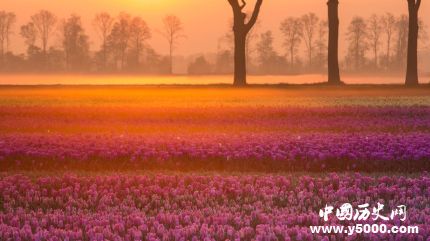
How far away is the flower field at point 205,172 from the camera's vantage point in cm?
977

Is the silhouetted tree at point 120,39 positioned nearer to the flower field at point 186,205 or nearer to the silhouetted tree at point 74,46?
the silhouetted tree at point 74,46

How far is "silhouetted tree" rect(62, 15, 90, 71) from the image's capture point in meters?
92.0

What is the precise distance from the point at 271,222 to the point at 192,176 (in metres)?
4.02

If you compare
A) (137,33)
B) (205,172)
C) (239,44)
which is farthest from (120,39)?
(205,172)

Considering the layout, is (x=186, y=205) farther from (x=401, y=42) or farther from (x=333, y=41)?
(x=401, y=42)

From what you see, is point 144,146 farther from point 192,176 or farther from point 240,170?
point 192,176

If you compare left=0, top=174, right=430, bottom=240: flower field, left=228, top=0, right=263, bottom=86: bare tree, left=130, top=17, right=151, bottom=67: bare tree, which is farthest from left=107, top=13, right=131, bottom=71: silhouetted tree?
left=0, top=174, right=430, bottom=240: flower field

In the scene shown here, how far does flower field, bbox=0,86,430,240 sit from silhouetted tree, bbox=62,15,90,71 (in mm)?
64477

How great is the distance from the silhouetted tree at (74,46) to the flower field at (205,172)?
64477 mm

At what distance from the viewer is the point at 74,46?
9325 cm

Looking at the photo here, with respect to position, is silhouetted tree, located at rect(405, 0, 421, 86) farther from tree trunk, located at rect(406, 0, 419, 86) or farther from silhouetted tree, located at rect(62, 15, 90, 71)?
silhouetted tree, located at rect(62, 15, 90, 71)

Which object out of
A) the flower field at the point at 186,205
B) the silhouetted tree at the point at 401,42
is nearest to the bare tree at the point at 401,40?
the silhouetted tree at the point at 401,42

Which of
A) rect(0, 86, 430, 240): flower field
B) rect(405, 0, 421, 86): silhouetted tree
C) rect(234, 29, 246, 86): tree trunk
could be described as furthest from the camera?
rect(234, 29, 246, 86): tree trunk

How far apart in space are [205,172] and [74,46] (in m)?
80.8
